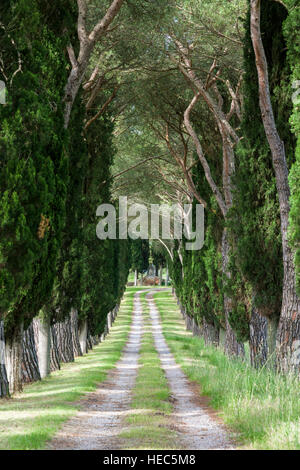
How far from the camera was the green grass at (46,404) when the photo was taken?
804 cm

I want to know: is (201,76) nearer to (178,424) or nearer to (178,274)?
(178,424)

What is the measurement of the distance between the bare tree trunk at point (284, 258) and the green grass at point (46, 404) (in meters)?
3.74

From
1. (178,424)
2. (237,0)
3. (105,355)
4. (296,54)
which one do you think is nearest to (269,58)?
(296,54)

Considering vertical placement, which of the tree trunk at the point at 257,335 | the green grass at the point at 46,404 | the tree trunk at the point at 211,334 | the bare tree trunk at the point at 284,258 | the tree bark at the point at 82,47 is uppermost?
the tree bark at the point at 82,47

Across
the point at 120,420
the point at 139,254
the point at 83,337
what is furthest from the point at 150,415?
the point at 139,254

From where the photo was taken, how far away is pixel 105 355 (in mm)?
24594

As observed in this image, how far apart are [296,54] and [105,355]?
1530cm

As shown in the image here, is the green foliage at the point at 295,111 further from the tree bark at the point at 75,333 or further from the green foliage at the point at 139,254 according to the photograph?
the green foliage at the point at 139,254

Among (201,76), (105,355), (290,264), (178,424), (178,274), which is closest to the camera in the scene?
(178,424)

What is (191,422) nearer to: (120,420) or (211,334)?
(120,420)

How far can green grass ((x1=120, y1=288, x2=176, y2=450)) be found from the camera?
25.6 ft

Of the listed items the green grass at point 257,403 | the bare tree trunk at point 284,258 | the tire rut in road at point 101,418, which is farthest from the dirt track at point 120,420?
the bare tree trunk at point 284,258

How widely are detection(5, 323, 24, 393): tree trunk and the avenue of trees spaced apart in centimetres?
2

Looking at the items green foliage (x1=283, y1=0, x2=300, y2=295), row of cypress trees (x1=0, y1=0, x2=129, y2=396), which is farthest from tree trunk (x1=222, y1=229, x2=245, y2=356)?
green foliage (x1=283, y1=0, x2=300, y2=295)
